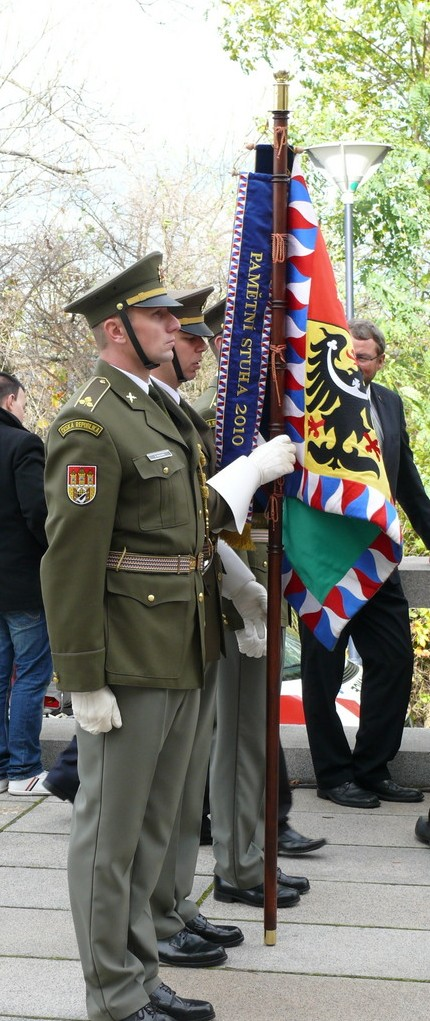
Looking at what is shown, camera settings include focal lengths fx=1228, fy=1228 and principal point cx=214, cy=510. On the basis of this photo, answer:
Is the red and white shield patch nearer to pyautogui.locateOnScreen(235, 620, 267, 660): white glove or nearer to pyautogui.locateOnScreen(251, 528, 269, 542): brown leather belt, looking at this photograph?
pyautogui.locateOnScreen(235, 620, 267, 660): white glove

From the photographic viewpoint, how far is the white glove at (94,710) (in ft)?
9.77

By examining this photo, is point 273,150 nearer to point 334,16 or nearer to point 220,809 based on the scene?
point 220,809

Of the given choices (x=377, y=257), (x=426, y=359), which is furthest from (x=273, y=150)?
(x=377, y=257)

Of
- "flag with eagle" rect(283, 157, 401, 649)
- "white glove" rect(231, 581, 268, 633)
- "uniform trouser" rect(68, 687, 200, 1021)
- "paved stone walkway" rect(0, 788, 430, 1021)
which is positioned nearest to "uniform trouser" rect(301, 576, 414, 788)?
"paved stone walkway" rect(0, 788, 430, 1021)

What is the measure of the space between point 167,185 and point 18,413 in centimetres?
1335

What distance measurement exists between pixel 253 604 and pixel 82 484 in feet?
3.84

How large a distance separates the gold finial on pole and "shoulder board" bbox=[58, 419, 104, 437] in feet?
4.11

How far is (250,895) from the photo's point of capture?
4.12 meters

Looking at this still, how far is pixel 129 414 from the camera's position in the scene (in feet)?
10.3

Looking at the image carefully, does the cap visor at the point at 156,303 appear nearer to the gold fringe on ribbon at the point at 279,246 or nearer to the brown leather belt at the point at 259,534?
the gold fringe on ribbon at the point at 279,246

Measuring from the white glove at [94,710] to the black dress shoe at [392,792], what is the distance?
8.80 ft

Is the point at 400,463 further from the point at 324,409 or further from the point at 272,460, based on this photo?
the point at 272,460

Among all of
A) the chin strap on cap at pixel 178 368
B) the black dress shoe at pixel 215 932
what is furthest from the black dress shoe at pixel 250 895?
the chin strap on cap at pixel 178 368

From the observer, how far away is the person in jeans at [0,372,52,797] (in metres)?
5.51
